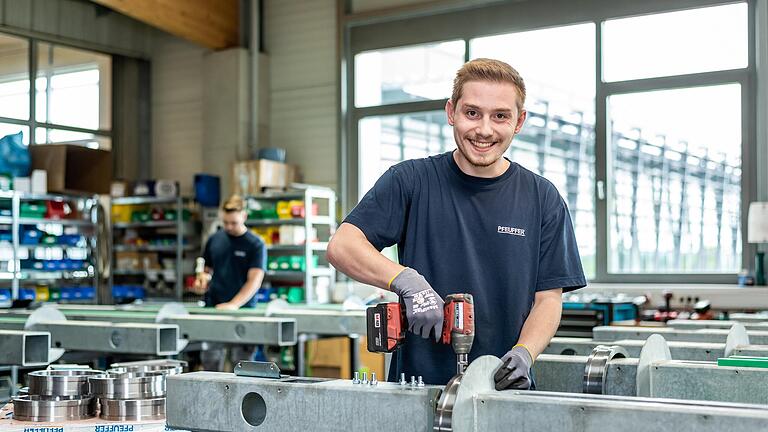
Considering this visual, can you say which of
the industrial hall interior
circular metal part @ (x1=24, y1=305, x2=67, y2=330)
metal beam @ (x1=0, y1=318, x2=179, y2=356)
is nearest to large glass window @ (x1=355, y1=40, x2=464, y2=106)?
the industrial hall interior

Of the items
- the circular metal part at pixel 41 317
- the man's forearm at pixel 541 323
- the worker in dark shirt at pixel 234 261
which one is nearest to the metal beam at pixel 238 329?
the circular metal part at pixel 41 317

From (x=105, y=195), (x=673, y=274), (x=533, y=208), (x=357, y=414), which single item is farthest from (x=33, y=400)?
(x=105, y=195)

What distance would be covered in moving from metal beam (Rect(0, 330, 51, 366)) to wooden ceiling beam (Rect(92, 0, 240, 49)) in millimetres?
5718

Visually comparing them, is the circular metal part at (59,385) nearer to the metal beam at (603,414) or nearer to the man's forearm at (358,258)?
the man's forearm at (358,258)

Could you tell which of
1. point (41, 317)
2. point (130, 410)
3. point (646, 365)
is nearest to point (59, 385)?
point (130, 410)

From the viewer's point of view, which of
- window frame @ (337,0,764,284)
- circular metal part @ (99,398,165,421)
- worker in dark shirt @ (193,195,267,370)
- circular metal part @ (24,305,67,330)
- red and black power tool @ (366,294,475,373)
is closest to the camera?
red and black power tool @ (366,294,475,373)

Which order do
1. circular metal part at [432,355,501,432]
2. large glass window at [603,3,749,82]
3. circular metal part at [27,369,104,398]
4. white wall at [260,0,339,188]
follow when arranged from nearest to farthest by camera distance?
1. circular metal part at [432,355,501,432]
2. circular metal part at [27,369,104,398]
3. large glass window at [603,3,749,82]
4. white wall at [260,0,339,188]

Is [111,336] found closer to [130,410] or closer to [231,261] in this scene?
[231,261]

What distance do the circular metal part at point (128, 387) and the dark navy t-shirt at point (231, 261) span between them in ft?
11.3

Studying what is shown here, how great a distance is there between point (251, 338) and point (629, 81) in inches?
185

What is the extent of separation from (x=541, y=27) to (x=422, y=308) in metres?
6.98

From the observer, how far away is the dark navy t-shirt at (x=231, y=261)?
6008 mm

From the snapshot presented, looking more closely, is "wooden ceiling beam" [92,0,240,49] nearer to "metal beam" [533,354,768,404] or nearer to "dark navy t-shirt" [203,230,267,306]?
"dark navy t-shirt" [203,230,267,306]

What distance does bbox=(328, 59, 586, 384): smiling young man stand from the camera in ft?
6.79
